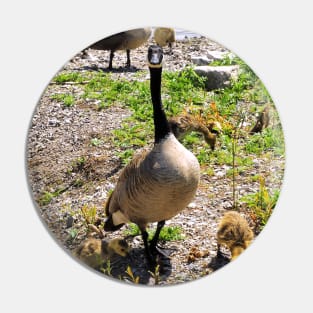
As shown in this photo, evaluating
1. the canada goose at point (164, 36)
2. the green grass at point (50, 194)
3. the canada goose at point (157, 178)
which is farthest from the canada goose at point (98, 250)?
the canada goose at point (164, 36)

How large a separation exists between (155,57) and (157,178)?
0.62 meters

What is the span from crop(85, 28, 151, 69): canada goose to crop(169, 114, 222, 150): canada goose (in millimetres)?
442

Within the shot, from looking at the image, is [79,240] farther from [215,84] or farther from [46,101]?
[215,84]

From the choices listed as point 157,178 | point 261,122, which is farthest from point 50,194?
point 261,122

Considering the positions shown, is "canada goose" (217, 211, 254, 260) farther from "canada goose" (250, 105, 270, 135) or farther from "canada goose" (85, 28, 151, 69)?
"canada goose" (85, 28, 151, 69)

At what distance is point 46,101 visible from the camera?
363 cm

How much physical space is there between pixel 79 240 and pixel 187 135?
82cm

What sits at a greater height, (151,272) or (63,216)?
(63,216)

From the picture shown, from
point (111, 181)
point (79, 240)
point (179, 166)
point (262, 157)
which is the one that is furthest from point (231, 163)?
point (79, 240)

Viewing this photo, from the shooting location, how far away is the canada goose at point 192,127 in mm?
3537

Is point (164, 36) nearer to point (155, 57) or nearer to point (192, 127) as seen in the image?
point (155, 57)

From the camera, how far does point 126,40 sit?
12.1ft

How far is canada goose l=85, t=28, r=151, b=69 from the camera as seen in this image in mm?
3664

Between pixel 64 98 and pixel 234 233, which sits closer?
pixel 234 233
